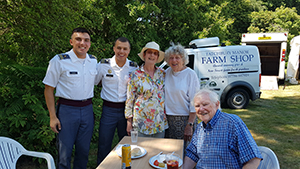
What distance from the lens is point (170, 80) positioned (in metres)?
3.14

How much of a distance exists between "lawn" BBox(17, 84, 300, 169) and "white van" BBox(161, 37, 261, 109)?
2.52ft

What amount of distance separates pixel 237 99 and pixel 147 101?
620cm

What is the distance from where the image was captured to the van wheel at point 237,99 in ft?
26.8

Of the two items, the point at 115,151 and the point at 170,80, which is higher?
the point at 170,80

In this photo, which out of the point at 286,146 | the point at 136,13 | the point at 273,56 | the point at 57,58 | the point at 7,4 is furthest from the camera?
the point at 273,56

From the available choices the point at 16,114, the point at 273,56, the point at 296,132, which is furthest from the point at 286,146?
the point at 273,56

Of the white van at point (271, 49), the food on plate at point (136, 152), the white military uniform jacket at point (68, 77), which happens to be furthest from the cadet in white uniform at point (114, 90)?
the white van at point (271, 49)

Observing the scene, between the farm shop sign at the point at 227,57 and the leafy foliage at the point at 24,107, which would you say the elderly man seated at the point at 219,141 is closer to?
the leafy foliage at the point at 24,107

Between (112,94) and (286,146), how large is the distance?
4081mm

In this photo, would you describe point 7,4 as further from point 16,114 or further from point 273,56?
point 273,56

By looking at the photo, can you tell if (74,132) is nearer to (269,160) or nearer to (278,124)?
(269,160)

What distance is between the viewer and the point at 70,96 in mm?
2877

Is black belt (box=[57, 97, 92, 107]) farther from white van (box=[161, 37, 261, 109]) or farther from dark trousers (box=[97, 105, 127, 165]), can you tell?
white van (box=[161, 37, 261, 109])

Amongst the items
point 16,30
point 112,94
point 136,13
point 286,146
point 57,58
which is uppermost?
point 136,13
